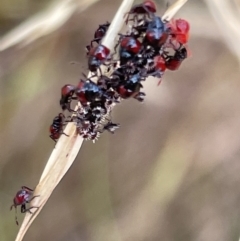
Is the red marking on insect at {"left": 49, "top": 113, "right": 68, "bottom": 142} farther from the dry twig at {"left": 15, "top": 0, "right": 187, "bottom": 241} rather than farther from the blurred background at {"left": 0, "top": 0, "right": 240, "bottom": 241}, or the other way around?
the blurred background at {"left": 0, "top": 0, "right": 240, "bottom": 241}

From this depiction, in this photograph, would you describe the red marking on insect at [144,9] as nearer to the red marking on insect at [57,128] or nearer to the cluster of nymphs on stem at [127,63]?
the cluster of nymphs on stem at [127,63]

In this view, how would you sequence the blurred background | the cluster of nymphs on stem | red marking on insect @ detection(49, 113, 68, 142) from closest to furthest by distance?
the cluster of nymphs on stem → red marking on insect @ detection(49, 113, 68, 142) → the blurred background

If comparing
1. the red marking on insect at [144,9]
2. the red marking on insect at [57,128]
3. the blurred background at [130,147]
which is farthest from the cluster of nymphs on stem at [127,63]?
the blurred background at [130,147]

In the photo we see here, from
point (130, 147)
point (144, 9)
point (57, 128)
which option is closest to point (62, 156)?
point (57, 128)

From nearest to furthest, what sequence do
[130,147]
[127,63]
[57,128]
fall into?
[127,63], [57,128], [130,147]

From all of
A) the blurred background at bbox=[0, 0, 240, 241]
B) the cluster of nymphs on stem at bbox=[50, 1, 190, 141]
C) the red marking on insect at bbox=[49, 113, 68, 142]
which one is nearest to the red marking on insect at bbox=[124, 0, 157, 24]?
the cluster of nymphs on stem at bbox=[50, 1, 190, 141]

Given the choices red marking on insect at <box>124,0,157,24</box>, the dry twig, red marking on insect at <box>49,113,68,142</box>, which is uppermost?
red marking on insect at <box>124,0,157,24</box>

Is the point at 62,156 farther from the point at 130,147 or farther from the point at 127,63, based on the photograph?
the point at 130,147
